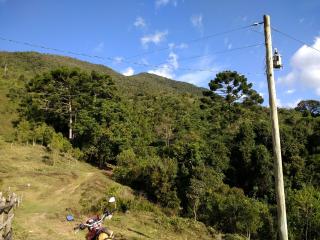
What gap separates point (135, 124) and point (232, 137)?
489 inches

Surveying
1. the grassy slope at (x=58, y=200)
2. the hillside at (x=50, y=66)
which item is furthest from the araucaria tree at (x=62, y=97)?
the hillside at (x=50, y=66)

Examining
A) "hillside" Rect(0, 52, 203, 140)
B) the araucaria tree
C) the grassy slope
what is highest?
"hillside" Rect(0, 52, 203, 140)

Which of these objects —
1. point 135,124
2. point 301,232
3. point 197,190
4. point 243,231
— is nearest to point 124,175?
point 197,190

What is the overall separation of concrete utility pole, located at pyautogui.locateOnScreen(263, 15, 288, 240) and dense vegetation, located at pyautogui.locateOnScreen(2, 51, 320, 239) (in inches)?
539

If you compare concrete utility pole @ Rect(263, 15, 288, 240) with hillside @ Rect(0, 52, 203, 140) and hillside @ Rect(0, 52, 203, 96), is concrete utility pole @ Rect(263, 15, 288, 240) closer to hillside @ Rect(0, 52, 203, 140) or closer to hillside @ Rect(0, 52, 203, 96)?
hillside @ Rect(0, 52, 203, 140)

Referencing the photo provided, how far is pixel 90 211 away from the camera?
65.7 feet

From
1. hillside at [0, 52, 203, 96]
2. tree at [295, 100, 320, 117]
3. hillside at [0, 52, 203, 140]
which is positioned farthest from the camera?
hillside at [0, 52, 203, 96]

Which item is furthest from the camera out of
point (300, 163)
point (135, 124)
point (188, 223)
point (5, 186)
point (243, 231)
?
point (135, 124)

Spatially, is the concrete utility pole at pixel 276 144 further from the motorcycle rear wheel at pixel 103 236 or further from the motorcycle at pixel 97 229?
the motorcycle rear wheel at pixel 103 236

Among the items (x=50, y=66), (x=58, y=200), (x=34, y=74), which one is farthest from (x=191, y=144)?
(x=50, y=66)

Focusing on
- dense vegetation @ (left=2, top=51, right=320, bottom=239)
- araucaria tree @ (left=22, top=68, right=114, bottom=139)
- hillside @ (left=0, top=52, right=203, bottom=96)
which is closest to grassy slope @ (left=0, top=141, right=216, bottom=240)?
dense vegetation @ (left=2, top=51, right=320, bottom=239)

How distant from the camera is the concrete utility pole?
8844mm

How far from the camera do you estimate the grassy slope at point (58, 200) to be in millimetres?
16375

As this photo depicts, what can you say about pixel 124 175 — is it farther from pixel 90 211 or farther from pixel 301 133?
pixel 301 133
